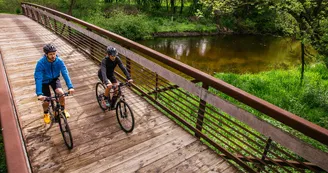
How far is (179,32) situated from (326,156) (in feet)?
98.5

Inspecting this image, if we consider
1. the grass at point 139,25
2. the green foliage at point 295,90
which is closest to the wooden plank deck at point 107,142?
the green foliage at point 295,90

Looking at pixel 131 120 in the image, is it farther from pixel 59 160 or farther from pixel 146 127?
pixel 59 160

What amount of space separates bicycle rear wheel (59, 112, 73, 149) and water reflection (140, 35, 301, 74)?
14.7 meters

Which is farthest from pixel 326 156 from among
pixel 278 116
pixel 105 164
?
pixel 105 164

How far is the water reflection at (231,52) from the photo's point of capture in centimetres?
1959

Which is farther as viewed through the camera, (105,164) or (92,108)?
(92,108)

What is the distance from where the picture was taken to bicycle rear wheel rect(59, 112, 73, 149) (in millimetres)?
3729

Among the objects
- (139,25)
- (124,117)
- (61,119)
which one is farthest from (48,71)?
(139,25)

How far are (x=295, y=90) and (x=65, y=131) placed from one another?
11.6m

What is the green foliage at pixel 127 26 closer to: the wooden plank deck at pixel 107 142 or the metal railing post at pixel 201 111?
the wooden plank deck at pixel 107 142

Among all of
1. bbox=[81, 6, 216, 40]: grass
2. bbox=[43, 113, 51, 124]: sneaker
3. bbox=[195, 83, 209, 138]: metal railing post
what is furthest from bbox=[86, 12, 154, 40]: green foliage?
bbox=[195, 83, 209, 138]: metal railing post

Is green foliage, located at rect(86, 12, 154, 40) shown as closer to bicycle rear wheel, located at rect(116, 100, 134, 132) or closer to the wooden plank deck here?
the wooden plank deck

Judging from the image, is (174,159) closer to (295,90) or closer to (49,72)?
(49,72)

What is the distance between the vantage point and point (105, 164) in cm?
350
